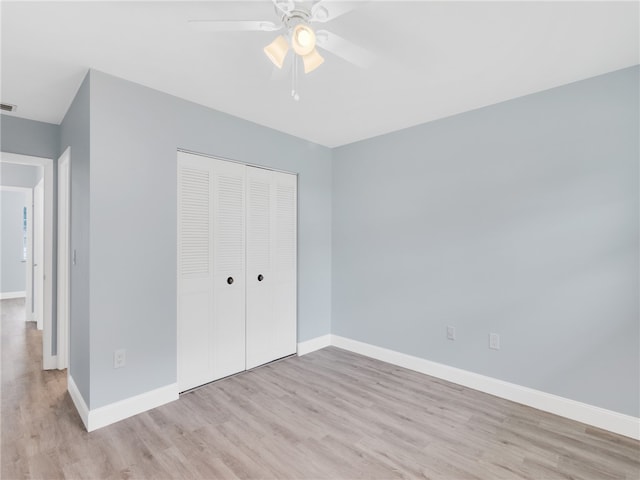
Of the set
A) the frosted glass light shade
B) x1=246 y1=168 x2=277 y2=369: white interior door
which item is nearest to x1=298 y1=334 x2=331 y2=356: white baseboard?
x1=246 y1=168 x2=277 y2=369: white interior door

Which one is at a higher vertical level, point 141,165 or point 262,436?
point 141,165

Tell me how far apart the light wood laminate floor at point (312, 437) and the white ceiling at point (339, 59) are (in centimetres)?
233

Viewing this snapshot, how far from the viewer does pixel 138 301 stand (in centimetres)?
244

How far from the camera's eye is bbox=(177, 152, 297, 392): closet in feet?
9.12

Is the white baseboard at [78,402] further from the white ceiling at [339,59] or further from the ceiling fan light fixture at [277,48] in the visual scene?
the ceiling fan light fixture at [277,48]

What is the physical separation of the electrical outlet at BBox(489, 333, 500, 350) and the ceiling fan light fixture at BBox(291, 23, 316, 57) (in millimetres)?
2651

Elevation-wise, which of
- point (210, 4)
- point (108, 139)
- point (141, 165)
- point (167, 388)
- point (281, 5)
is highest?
point (210, 4)

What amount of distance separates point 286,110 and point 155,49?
3.89ft

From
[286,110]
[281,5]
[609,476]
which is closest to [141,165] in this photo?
[286,110]

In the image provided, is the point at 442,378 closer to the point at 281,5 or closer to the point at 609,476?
the point at 609,476

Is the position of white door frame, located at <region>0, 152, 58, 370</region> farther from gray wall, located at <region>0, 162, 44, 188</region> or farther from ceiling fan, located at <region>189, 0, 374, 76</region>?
ceiling fan, located at <region>189, 0, 374, 76</region>

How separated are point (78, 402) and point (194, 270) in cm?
129

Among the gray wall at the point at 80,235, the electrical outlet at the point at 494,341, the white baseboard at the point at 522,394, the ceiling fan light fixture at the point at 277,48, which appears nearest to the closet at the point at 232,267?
the gray wall at the point at 80,235

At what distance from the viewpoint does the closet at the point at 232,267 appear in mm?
2781
